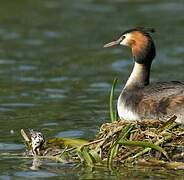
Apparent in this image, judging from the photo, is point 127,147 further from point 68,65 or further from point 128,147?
point 68,65

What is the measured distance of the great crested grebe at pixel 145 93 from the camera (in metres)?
11.4

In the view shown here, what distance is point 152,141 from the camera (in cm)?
1038

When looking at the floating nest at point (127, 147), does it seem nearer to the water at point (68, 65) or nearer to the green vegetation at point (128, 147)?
the green vegetation at point (128, 147)

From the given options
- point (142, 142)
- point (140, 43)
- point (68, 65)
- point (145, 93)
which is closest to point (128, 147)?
point (142, 142)

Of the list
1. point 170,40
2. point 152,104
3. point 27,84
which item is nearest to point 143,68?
point 152,104

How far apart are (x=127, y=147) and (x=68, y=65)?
824cm

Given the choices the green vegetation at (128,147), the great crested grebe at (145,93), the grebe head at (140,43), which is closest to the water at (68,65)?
the green vegetation at (128,147)

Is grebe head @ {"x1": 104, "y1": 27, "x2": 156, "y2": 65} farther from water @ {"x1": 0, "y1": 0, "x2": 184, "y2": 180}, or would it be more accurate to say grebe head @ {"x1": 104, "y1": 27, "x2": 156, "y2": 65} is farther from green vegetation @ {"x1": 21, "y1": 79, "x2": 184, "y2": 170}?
green vegetation @ {"x1": 21, "y1": 79, "x2": 184, "y2": 170}

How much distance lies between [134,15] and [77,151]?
44.1 ft

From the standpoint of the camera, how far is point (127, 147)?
10.4 m

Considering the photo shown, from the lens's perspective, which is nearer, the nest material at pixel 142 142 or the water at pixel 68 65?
the nest material at pixel 142 142

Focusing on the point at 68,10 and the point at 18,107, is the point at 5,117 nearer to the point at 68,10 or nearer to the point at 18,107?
the point at 18,107

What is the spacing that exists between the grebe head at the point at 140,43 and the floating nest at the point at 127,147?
1564mm

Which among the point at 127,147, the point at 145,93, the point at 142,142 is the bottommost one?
the point at 127,147
